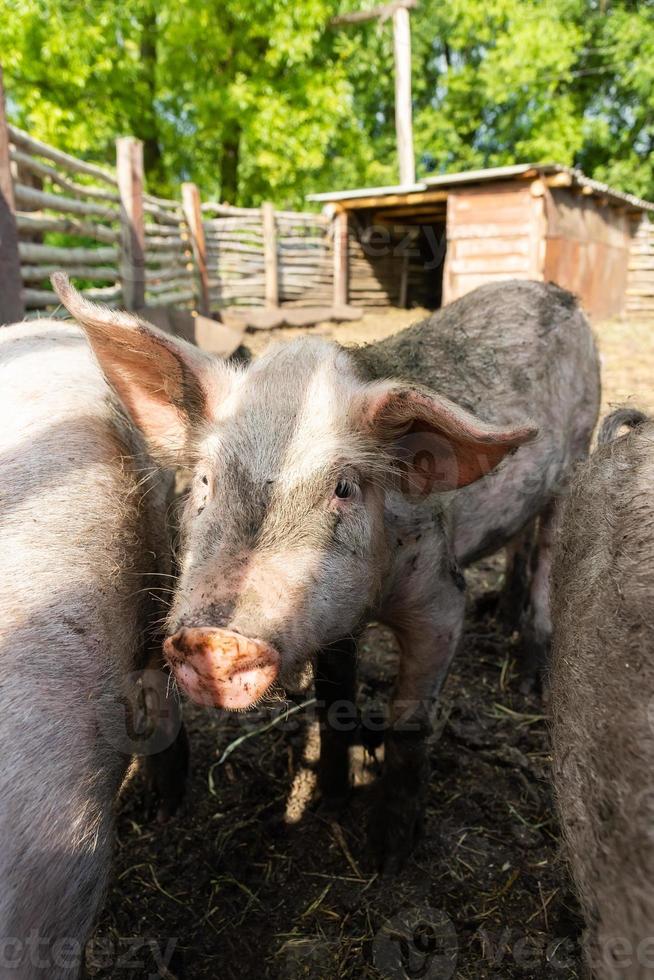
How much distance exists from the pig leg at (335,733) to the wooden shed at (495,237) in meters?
6.60

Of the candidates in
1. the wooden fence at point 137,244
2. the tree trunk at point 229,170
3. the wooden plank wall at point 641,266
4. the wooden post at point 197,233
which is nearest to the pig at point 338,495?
the wooden fence at point 137,244

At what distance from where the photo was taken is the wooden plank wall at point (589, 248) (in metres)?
12.7

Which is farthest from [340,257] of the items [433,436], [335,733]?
[433,436]

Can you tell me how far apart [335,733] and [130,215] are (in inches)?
306

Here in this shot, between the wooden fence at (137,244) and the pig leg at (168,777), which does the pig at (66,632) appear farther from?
the wooden fence at (137,244)

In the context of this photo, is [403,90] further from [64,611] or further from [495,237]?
[64,611]

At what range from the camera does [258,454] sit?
2.06 m

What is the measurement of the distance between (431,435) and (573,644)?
2.62 feet

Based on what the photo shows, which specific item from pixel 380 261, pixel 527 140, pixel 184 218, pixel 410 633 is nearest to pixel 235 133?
pixel 380 261

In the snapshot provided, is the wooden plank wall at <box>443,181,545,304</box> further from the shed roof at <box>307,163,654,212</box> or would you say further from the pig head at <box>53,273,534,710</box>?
the pig head at <box>53,273,534,710</box>

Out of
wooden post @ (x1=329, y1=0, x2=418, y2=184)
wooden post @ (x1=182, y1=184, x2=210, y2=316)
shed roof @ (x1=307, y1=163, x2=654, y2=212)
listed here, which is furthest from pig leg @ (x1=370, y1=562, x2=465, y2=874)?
wooden post @ (x1=329, y1=0, x2=418, y2=184)

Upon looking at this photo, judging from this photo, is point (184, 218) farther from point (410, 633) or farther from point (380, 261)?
point (410, 633)

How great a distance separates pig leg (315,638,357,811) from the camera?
2.99 m

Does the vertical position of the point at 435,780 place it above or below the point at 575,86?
below
